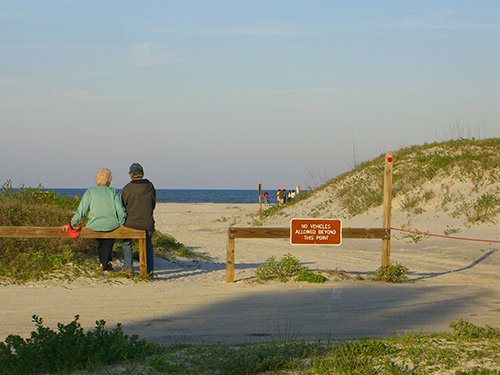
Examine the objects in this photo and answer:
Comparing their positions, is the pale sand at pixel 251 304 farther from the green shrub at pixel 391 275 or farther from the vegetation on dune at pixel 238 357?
the vegetation on dune at pixel 238 357

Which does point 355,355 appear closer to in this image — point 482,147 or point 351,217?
point 351,217

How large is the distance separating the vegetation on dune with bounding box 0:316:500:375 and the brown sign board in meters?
4.29

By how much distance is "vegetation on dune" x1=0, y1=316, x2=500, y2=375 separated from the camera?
3.93 meters

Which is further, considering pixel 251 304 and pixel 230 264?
pixel 230 264

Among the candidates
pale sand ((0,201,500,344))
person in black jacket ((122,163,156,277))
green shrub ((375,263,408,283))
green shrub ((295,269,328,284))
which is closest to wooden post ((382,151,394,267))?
green shrub ((375,263,408,283))

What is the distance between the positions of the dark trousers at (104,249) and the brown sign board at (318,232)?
344 centimetres

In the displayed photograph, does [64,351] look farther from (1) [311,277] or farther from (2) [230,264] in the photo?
(1) [311,277]

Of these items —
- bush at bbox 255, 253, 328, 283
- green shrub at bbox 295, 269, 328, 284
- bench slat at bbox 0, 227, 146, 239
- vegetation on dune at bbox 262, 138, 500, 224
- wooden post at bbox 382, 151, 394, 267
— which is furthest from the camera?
vegetation on dune at bbox 262, 138, 500, 224

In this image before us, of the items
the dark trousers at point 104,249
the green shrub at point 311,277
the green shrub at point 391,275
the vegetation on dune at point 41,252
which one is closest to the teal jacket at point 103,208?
the dark trousers at point 104,249

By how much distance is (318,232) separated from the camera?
8.97 metres

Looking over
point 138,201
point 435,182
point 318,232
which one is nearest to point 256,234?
point 318,232

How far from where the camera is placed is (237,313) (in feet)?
21.2

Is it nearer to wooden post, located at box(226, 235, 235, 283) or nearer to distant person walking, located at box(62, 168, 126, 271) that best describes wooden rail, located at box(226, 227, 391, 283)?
wooden post, located at box(226, 235, 235, 283)

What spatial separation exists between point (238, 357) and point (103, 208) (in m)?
5.17
